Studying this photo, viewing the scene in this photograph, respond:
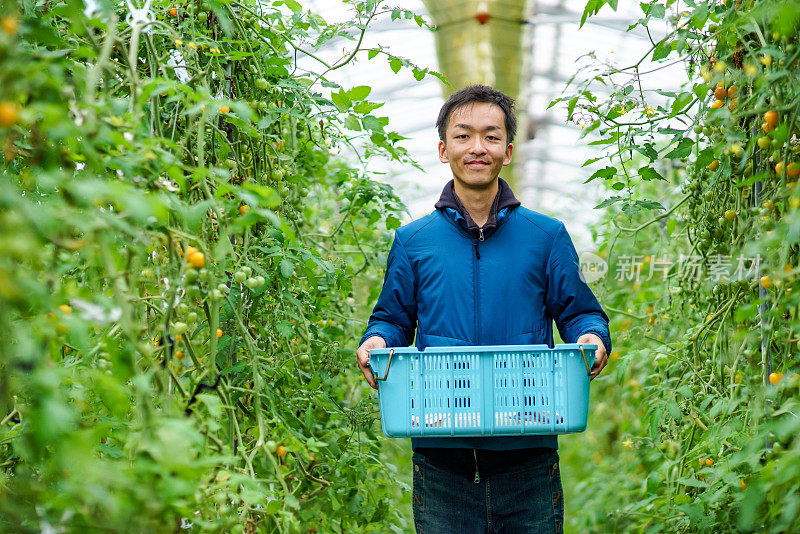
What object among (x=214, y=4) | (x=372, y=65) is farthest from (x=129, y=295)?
(x=372, y=65)

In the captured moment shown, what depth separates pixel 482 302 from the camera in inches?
86.4

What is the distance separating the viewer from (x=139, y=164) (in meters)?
1.21

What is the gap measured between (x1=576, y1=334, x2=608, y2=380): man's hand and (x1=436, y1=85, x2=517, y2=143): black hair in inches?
27.6

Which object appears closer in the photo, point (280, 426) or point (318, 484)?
point (280, 426)

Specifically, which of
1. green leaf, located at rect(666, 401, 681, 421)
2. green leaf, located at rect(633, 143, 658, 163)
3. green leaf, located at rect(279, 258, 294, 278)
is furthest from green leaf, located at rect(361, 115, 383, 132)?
green leaf, located at rect(666, 401, 681, 421)

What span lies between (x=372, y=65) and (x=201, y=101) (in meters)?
6.65

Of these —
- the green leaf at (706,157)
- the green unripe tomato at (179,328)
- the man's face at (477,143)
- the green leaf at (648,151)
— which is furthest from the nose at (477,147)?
the green unripe tomato at (179,328)

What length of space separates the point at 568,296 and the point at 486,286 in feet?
0.74

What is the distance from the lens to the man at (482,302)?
2.14 m

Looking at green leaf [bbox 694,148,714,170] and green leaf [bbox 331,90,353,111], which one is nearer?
green leaf [bbox 694,148,714,170]

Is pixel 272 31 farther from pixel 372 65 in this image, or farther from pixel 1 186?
pixel 372 65

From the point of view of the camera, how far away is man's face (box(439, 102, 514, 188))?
2.25m

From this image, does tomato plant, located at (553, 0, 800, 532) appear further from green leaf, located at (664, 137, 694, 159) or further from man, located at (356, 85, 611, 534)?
man, located at (356, 85, 611, 534)

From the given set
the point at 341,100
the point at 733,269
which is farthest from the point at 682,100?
the point at 341,100
